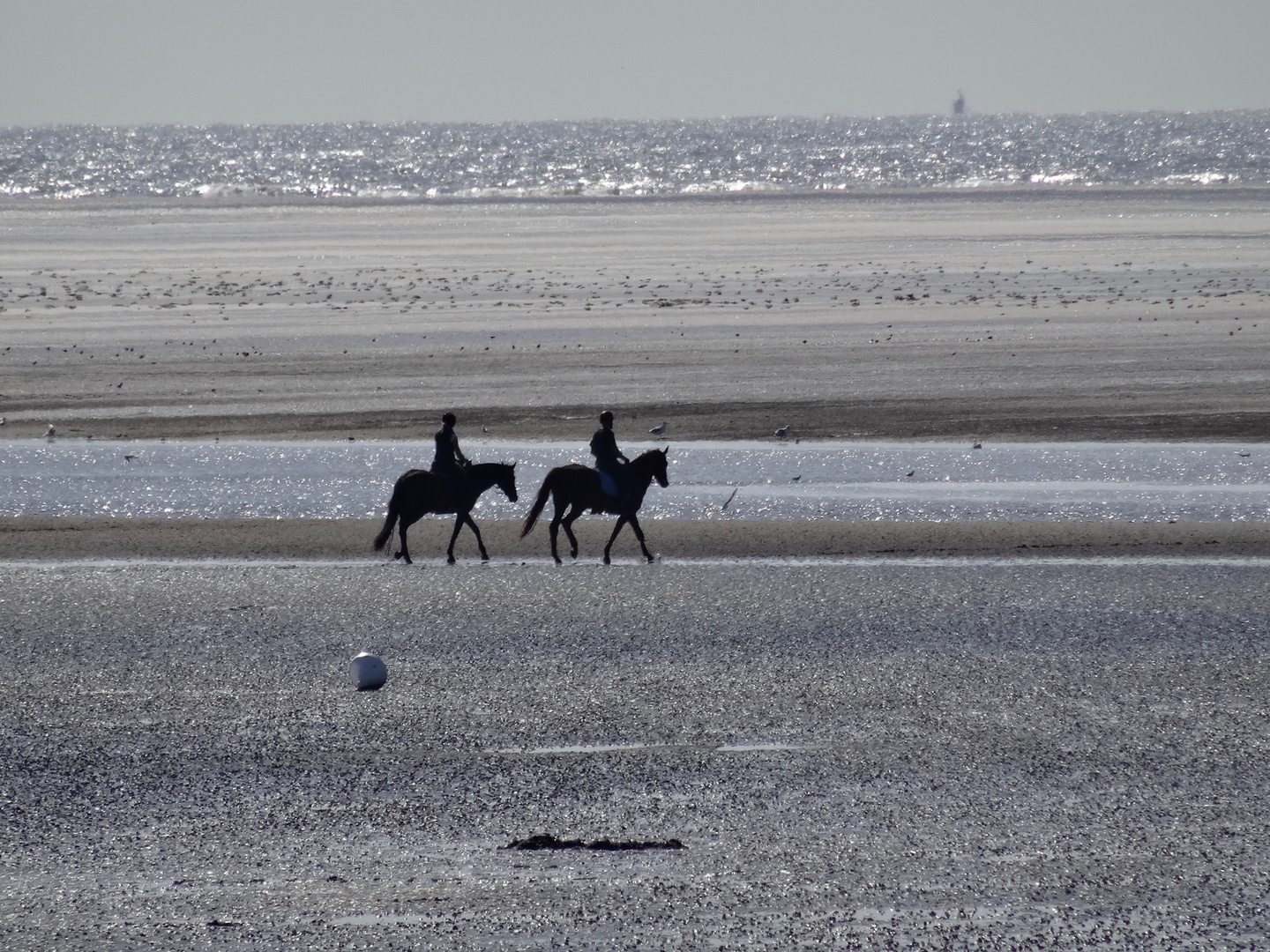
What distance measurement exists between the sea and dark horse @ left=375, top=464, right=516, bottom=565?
79700 millimetres

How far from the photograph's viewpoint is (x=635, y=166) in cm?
13550

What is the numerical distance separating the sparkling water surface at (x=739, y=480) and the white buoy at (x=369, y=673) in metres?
7.51

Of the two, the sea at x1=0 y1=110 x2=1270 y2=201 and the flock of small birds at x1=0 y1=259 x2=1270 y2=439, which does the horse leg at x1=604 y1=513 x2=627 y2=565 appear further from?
the sea at x1=0 y1=110 x2=1270 y2=201

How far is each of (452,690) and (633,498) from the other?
4.99 meters

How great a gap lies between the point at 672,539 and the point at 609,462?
155cm

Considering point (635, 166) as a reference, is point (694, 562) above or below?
below

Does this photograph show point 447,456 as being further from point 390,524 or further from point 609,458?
point 609,458

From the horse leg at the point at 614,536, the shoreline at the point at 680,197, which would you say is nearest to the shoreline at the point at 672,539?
the horse leg at the point at 614,536

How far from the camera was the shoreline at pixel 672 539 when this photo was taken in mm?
15703

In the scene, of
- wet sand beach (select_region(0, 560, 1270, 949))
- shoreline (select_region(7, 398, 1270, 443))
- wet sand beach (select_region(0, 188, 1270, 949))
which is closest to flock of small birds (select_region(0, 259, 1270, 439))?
shoreline (select_region(7, 398, 1270, 443))

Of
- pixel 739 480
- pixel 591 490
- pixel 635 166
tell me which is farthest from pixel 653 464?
pixel 635 166

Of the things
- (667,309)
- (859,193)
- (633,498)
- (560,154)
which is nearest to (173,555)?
(633,498)

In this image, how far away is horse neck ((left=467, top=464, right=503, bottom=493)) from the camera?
1544 cm

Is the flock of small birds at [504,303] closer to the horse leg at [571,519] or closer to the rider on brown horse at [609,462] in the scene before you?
the horse leg at [571,519]
